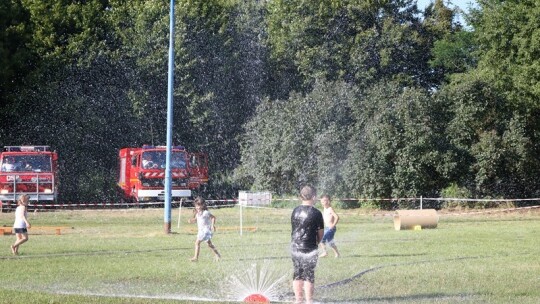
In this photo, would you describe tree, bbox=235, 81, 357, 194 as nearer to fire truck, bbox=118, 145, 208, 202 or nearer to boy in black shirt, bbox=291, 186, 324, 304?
fire truck, bbox=118, 145, 208, 202

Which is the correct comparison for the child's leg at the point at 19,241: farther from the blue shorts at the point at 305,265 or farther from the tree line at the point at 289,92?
the tree line at the point at 289,92

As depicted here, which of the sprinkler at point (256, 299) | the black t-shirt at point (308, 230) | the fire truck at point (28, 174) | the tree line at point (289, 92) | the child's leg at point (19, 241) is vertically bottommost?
the sprinkler at point (256, 299)

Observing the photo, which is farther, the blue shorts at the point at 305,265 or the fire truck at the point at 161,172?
the fire truck at the point at 161,172

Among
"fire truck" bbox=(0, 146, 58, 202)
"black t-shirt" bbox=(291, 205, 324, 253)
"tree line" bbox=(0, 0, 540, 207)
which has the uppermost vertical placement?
"tree line" bbox=(0, 0, 540, 207)

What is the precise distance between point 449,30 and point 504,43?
17.1 m

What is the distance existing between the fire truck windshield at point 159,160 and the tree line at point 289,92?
7122 mm

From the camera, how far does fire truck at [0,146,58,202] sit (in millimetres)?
42750

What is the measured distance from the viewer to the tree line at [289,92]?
47562 millimetres

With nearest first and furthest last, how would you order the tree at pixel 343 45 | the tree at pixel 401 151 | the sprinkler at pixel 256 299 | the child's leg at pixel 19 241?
1. the sprinkler at pixel 256 299
2. the child's leg at pixel 19 241
3. the tree at pixel 401 151
4. the tree at pixel 343 45

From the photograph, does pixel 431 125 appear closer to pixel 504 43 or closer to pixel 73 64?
pixel 504 43

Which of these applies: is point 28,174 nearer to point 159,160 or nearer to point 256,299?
point 159,160

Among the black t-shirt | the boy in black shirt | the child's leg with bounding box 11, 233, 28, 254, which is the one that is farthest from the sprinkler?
the child's leg with bounding box 11, 233, 28, 254

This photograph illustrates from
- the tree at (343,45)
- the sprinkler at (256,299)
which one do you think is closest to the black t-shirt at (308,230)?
the sprinkler at (256,299)

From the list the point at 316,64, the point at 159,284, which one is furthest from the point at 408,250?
the point at 316,64
